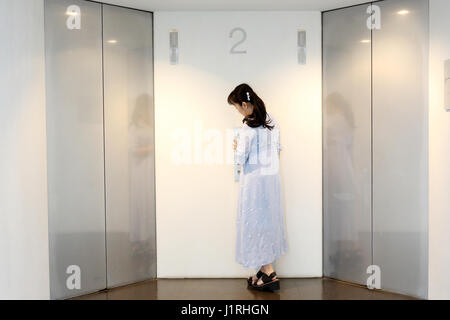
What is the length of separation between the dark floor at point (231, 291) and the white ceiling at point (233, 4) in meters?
2.17

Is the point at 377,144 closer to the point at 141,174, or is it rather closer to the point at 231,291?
the point at 231,291

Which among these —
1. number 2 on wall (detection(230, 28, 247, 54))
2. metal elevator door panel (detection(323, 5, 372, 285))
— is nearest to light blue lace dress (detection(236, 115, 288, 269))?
metal elevator door panel (detection(323, 5, 372, 285))

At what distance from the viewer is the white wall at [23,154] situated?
2.41 m

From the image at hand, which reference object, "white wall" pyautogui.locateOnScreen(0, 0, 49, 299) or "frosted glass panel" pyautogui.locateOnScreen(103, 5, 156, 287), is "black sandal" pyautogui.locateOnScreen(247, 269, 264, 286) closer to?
"frosted glass panel" pyautogui.locateOnScreen(103, 5, 156, 287)

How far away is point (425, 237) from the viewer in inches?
116

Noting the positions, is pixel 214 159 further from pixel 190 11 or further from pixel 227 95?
pixel 190 11

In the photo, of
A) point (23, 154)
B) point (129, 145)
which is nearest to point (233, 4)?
point (129, 145)

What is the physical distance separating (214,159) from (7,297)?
1746 millimetres

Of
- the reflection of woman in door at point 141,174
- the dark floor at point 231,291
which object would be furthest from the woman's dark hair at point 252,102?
the dark floor at point 231,291

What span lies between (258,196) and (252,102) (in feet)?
2.29

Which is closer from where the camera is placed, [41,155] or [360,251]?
[41,155]

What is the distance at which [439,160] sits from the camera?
2834 millimetres
